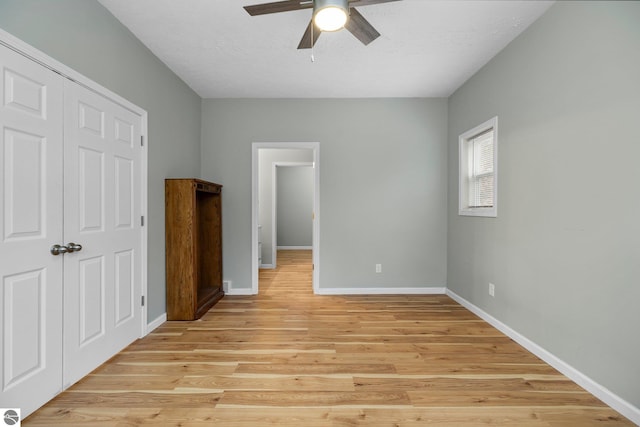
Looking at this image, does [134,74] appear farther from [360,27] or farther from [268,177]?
[268,177]

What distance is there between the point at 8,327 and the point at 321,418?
1721 millimetres

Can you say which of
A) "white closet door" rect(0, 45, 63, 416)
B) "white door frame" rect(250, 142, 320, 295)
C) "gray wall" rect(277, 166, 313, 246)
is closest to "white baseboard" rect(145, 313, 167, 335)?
"white closet door" rect(0, 45, 63, 416)

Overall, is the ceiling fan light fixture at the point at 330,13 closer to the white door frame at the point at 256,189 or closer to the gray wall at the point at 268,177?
the white door frame at the point at 256,189

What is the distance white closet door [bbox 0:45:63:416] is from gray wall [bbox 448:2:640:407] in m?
3.32

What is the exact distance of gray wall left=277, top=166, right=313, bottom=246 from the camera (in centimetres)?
905

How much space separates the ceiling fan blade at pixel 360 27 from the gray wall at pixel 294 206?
22.9 ft

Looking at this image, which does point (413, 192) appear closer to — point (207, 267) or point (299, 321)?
point (299, 321)

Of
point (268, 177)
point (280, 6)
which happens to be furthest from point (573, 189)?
point (268, 177)

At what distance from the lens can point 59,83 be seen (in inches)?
73.0

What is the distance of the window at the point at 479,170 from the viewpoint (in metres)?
3.07

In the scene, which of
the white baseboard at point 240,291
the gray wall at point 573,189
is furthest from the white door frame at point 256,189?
the gray wall at point 573,189

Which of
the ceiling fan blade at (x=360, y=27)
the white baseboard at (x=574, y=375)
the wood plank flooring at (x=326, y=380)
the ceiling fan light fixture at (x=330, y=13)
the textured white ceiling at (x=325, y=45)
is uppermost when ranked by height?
the textured white ceiling at (x=325, y=45)

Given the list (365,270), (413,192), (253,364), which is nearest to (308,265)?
(365,270)

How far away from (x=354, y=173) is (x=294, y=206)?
517 cm
